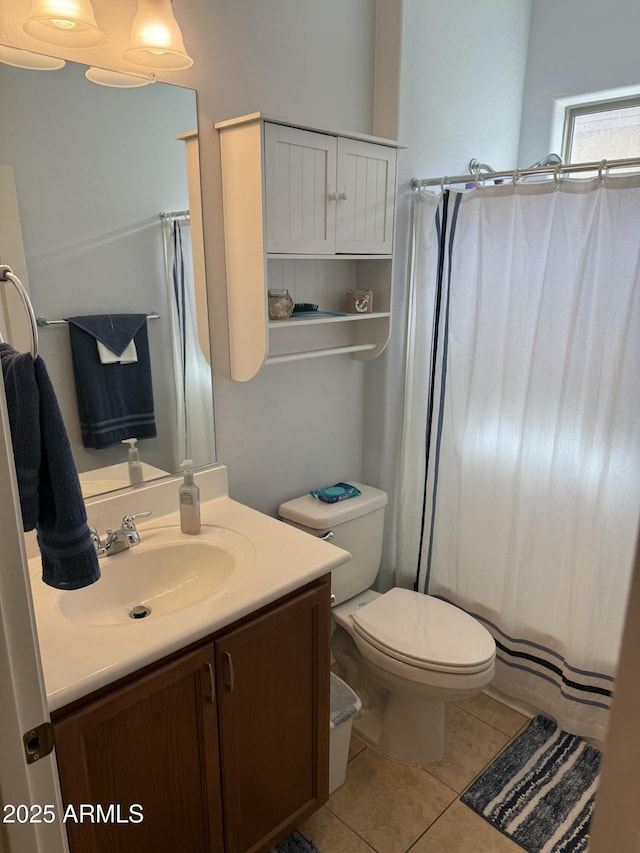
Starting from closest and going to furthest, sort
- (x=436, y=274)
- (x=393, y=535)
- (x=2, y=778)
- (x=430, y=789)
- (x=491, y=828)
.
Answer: (x=2, y=778), (x=491, y=828), (x=430, y=789), (x=436, y=274), (x=393, y=535)

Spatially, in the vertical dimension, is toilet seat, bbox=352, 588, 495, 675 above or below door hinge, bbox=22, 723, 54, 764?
below

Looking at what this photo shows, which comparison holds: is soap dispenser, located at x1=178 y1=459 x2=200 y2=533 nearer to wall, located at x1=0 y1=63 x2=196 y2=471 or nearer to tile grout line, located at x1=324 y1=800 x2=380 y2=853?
wall, located at x1=0 y1=63 x2=196 y2=471

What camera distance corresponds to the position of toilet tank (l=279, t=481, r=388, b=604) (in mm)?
2020

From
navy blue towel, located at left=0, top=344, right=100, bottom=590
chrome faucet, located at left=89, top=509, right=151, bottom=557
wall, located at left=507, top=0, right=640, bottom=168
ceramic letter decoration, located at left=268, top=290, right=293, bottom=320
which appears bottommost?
chrome faucet, located at left=89, top=509, right=151, bottom=557

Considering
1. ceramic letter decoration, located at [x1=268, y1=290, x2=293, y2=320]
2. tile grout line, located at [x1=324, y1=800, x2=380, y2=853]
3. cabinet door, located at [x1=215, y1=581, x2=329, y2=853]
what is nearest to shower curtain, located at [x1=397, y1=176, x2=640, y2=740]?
ceramic letter decoration, located at [x1=268, y1=290, x2=293, y2=320]

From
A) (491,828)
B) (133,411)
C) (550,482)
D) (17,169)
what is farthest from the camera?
(550,482)

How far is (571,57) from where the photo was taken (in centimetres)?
234

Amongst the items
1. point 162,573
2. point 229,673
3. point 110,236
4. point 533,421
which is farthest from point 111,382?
point 533,421

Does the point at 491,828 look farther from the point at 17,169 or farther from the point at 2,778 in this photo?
the point at 17,169

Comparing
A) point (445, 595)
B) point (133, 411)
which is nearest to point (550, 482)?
point (445, 595)

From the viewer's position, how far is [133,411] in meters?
1.66

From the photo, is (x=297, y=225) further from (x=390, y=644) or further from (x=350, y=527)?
(x=390, y=644)

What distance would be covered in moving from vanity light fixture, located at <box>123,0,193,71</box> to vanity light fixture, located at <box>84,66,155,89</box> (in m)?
0.04

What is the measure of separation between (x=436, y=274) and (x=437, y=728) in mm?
1609
